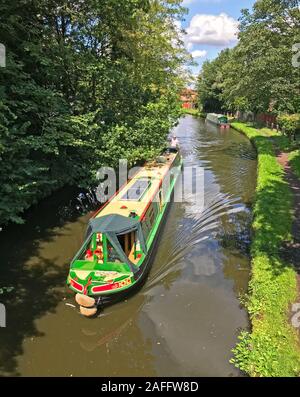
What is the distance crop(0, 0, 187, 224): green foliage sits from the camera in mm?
12609

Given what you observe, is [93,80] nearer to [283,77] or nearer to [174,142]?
[174,142]

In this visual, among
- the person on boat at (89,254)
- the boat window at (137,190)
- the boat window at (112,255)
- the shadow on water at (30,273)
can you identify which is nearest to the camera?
the shadow on water at (30,273)

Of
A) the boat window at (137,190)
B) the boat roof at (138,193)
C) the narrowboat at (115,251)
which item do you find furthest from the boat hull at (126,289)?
the boat window at (137,190)

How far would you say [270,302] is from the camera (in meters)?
9.30

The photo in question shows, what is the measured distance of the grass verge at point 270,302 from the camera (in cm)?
754

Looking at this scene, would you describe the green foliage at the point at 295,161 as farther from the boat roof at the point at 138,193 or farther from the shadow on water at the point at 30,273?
the shadow on water at the point at 30,273

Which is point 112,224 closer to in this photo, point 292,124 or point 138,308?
point 138,308

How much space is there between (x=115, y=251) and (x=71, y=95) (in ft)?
32.8

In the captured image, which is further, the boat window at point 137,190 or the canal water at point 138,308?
the boat window at point 137,190

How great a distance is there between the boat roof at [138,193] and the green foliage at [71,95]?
1.38 m

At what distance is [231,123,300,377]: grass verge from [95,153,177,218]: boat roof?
4.16 m

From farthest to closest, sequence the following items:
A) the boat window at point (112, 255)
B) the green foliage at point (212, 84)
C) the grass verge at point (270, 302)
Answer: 1. the green foliage at point (212, 84)
2. the boat window at point (112, 255)
3. the grass verge at point (270, 302)

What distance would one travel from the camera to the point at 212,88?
70188mm

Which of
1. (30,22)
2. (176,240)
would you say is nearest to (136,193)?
(176,240)
